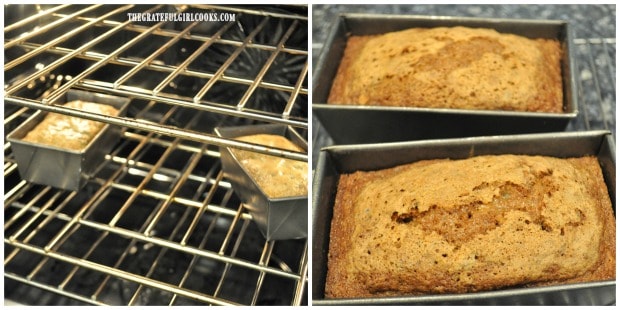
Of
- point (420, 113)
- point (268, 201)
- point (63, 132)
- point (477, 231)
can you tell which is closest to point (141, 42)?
point (63, 132)

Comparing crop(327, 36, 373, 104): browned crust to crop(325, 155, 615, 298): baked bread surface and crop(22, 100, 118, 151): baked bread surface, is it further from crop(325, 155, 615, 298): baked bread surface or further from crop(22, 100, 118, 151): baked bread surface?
A: crop(22, 100, 118, 151): baked bread surface

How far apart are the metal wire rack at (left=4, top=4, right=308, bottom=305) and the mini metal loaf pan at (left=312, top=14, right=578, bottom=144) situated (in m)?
0.09

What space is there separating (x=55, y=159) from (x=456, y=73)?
875 millimetres

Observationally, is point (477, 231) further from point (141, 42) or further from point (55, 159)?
point (55, 159)

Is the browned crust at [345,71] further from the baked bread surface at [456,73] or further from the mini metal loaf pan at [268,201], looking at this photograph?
the mini metal loaf pan at [268,201]

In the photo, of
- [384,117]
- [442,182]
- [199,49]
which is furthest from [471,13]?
[199,49]

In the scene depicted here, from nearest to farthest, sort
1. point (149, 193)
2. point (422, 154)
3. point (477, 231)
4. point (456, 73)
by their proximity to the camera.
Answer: point (477, 231) < point (422, 154) < point (456, 73) < point (149, 193)

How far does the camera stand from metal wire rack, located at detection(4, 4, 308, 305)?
2.89ft

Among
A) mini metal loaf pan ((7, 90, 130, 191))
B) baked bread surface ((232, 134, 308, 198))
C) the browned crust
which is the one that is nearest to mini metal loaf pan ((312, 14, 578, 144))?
the browned crust

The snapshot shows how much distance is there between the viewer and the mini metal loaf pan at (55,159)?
3.10 feet

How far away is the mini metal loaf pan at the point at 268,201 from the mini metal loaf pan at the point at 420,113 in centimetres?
11

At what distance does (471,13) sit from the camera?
1.26m

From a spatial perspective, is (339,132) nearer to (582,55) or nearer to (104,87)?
(104,87)

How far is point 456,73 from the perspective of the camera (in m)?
0.99
